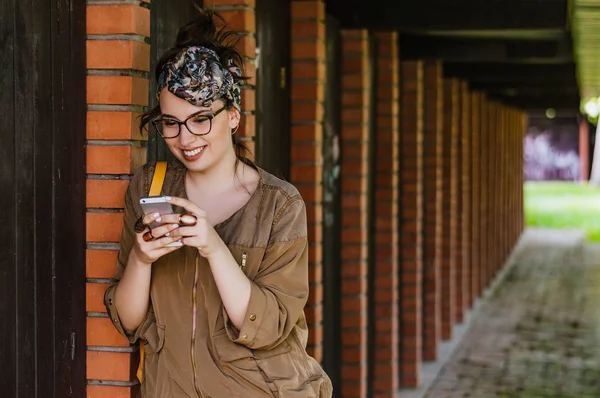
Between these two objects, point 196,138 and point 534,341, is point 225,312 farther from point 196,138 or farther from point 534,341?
point 534,341

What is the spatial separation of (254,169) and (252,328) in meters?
0.44

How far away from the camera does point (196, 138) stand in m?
2.70

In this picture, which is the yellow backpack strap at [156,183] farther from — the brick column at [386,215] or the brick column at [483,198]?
the brick column at [483,198]

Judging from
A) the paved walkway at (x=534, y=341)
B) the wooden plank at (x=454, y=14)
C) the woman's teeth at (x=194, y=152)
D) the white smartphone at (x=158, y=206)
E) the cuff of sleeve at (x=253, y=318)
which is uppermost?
the wooden plank at (x=454, y=14)

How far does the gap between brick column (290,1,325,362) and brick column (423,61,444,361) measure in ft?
13.6

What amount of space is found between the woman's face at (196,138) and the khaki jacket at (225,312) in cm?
14

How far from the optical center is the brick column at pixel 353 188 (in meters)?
6.70

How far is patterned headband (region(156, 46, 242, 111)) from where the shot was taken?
268cm

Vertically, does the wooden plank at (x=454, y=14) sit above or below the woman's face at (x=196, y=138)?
above

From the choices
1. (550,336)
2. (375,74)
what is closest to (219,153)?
(375,74)

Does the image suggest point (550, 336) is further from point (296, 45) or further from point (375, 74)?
point (296, 45)

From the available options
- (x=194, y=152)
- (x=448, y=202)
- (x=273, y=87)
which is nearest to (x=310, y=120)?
(x=273, y=87)

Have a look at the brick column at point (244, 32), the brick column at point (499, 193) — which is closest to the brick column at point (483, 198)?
the brick column at point (499, 193)
